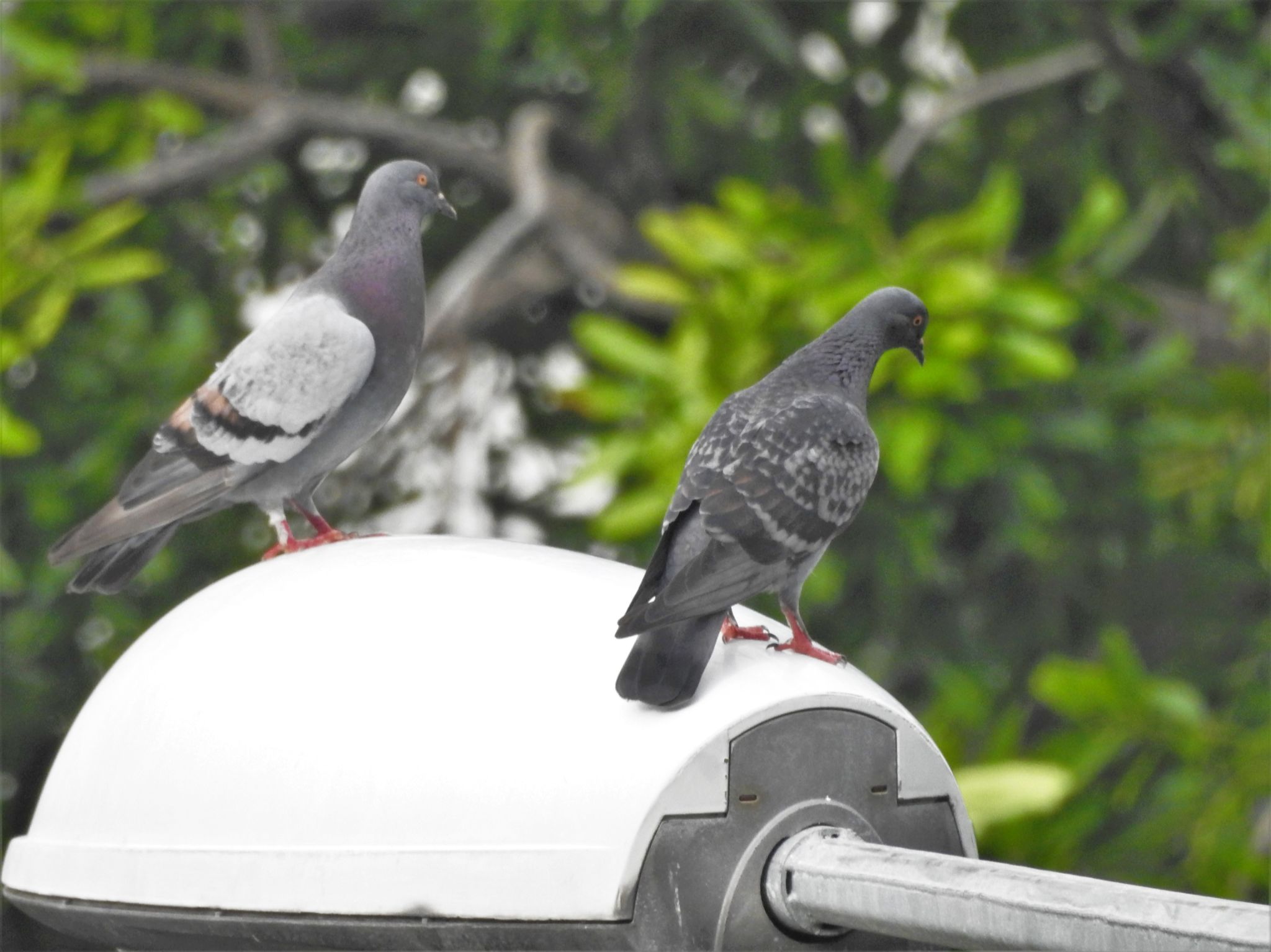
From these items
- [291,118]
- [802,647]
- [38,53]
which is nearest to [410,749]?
[802,647]

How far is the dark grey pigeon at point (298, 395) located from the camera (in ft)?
5.03

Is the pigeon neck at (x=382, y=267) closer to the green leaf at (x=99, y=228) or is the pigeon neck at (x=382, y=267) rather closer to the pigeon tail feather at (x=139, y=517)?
the pigeon tail feather at (x=139, y=517)

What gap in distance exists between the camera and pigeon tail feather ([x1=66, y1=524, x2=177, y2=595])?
5.33ft

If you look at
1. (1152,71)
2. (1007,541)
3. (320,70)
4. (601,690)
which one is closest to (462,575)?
(601,690)

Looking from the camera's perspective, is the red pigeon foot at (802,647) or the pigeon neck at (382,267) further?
the pigeon neck at (382,267)

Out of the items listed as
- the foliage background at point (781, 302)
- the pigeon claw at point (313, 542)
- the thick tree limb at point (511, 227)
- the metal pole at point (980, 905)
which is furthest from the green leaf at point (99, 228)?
the metal pole at point (980, 905)

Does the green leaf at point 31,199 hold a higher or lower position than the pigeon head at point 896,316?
higher

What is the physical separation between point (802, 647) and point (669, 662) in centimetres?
21

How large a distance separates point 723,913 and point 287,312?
30.4 inches

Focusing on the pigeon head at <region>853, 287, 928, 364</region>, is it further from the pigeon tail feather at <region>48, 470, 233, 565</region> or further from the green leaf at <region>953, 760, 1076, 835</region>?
the green leaf at <region>953, 760, 1076, 835</region>

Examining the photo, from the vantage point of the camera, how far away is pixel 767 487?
128cm

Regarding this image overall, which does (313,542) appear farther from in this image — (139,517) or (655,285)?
(655,285)

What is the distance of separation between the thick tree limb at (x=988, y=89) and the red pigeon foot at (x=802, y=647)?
2933 mm

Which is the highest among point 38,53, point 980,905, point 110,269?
point 38,53
